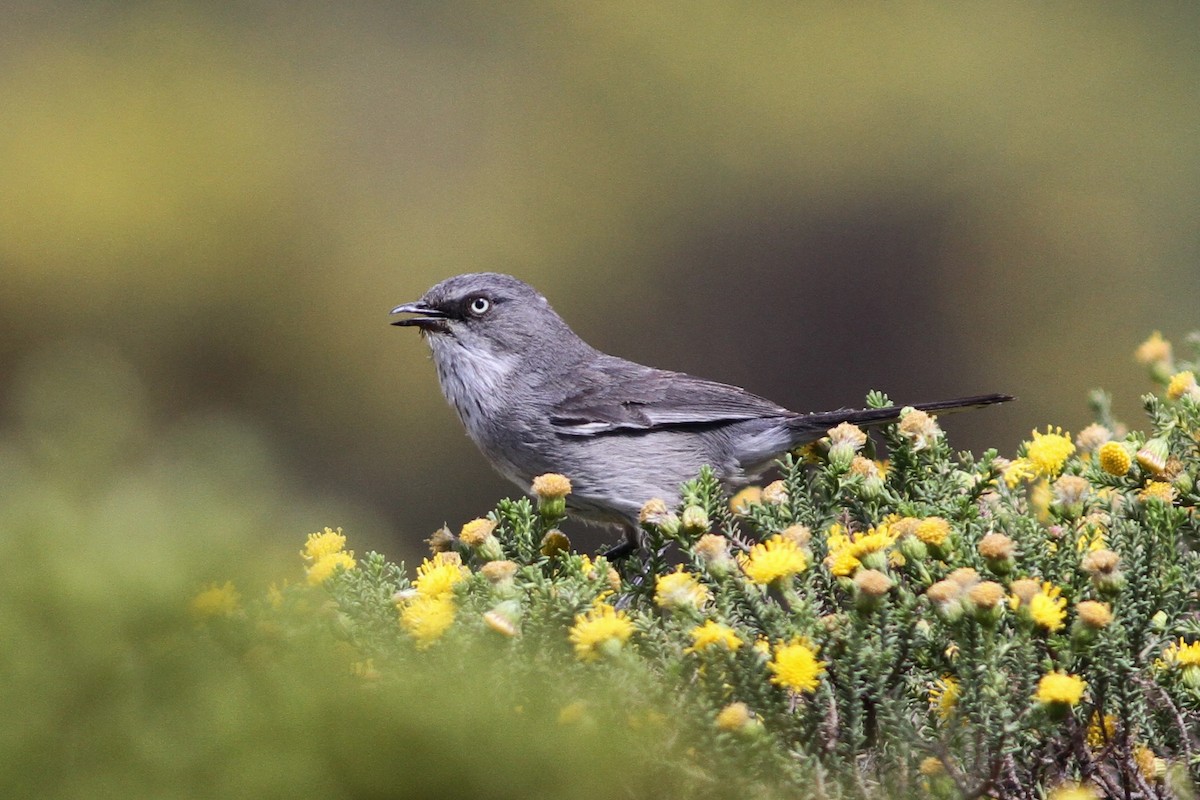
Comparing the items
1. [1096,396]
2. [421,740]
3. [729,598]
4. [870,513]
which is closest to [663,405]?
[1096,396]

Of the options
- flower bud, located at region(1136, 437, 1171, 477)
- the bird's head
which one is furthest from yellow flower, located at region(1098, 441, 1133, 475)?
the bird's head

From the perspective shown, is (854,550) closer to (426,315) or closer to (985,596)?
(985,596)

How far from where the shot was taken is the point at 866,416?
10.5 ft

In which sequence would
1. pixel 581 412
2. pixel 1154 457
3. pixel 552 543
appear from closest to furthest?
pixel 1154 457 → pixel 552 543 → pixel 581 412

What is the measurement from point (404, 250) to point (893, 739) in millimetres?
6659

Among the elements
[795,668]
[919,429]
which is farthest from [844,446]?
[795,668]

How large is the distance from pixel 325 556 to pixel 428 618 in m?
0.45

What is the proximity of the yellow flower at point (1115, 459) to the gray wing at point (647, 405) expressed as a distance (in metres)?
1.70

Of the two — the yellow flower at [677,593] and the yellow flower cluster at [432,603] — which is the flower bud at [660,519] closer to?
the yellow flower at [677,593]

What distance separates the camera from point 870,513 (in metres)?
2.40

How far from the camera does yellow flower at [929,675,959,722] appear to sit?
200cm

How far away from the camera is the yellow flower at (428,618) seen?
2045 mm

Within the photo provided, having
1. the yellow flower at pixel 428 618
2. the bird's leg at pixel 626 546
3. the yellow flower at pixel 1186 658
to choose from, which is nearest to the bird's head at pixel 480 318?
the bird's leg at pixel 626 546

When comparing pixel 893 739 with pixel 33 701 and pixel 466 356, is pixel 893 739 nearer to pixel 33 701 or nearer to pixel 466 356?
pixel 33 701
